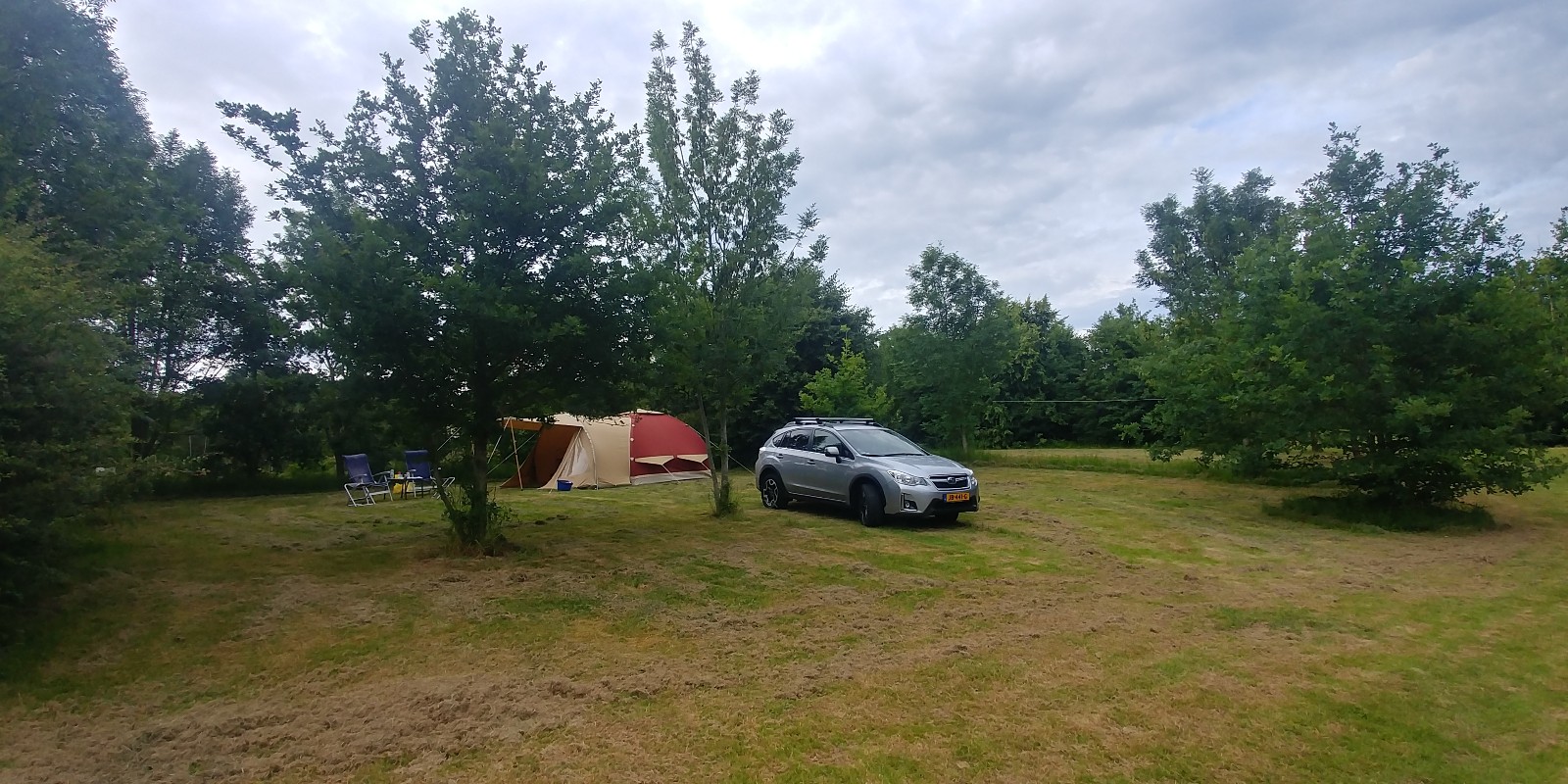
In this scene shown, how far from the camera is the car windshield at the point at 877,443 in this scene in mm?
11672

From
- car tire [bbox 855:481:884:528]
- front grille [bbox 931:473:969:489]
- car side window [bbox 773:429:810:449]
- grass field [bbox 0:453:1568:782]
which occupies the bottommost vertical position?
grass field [bbox 0:453:1568:782]

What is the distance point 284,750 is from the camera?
376cm

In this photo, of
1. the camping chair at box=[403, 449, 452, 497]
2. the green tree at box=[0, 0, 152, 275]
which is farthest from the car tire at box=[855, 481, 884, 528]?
the camping chair at box=[403, 449, 452, 497]

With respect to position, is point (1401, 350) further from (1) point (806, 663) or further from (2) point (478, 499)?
(2) point (478, 499)

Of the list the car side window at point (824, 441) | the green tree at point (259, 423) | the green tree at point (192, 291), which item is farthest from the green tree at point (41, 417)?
the green tree at point (259, 423)

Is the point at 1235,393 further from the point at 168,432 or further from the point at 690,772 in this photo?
the point at 168,432

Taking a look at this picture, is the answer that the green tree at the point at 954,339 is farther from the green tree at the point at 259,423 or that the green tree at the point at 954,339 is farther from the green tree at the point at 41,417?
the green tree at the point at 41,417

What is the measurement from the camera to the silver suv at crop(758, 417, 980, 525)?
10.5m

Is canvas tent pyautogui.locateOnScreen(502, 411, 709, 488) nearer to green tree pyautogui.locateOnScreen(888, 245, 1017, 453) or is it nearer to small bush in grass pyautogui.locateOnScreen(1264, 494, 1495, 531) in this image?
green tree pyautogui.locateOnScreen(888, 245, 1017, 453)

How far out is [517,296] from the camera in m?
7.89

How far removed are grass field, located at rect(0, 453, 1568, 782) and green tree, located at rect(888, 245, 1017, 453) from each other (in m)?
11.9

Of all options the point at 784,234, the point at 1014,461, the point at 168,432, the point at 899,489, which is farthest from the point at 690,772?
the point at 1014,461

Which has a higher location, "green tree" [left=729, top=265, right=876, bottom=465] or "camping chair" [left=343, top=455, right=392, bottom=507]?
"green tree" [left=729, top=265, right=876, bottom=465]

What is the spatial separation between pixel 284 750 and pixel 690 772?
2.01 metres
